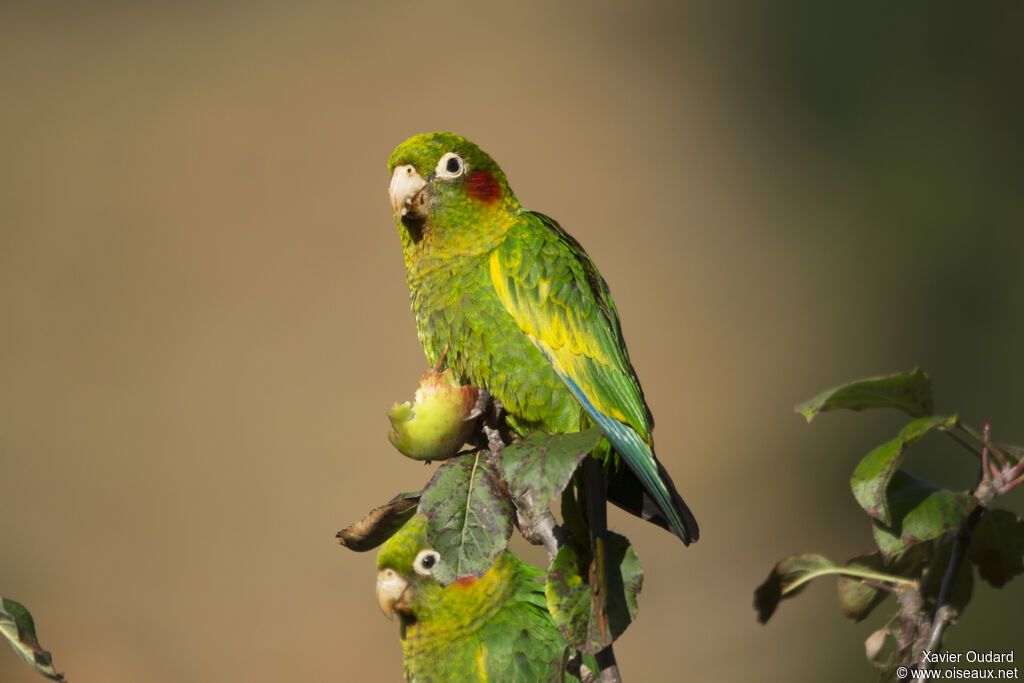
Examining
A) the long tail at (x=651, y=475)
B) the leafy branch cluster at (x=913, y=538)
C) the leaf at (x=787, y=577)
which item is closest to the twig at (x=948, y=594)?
the leafy branch cluster at (x=913, y=538)

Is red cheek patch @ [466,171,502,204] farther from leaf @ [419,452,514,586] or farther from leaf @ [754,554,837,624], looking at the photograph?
leaf @ [754,554,837,624]

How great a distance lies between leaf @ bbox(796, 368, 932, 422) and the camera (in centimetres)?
91

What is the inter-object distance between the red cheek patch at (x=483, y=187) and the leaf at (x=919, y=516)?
0.74 meters

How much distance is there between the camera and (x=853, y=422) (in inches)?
A: 165

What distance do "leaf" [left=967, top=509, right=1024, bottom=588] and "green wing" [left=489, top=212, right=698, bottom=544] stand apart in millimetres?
353

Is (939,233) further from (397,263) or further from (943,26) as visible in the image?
(397,263)

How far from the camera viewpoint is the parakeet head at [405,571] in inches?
49.9

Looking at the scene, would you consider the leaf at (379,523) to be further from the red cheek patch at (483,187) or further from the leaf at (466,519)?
the red cheek patch at (483,187)

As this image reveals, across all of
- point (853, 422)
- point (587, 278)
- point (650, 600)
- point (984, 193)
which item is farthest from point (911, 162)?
point (587, 278)

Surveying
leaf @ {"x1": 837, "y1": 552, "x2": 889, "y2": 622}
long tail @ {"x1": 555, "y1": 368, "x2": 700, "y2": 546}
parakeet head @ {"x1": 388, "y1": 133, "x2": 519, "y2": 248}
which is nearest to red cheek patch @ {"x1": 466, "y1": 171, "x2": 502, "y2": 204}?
parakeet head @ {"x1": 388, "y1": 133, "x2": 519, "y2": 248}

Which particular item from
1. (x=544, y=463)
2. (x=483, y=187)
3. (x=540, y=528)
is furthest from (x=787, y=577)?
(x=483, y=187)

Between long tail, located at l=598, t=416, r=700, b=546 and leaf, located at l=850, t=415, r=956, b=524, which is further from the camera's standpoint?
long tail, located at l=598, t=416, r=700, b=546

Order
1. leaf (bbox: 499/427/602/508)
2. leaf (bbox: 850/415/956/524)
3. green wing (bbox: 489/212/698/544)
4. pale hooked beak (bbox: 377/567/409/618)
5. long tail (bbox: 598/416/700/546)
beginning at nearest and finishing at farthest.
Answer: leaf (bbox: 499/427/602/508), leaf (bbox: 850/415/956/524), long tail (bbox: 598/416/700/546), green wing (bbox: 489/212/698/544), pale hooked beak (bbox: 377/567/409/618)

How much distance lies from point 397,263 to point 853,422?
2385 mm
